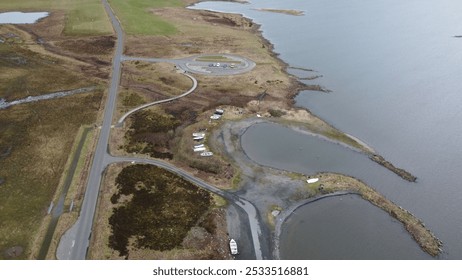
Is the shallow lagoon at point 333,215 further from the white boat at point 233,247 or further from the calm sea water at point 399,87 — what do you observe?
the white boat at point 233,247

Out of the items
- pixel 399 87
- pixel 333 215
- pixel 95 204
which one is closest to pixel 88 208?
pixel 95 204

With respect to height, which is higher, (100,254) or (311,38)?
(311,38)

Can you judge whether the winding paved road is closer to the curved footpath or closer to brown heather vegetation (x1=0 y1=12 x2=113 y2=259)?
the curved footpath

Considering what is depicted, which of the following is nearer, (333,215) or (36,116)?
(333,215)

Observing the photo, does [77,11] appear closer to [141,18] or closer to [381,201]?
[141,18]

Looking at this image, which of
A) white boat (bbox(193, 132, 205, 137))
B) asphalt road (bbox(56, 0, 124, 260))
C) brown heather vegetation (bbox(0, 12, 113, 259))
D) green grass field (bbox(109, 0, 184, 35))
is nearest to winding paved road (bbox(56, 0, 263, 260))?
asphalt road (bbox(56, 0, 124, 260))

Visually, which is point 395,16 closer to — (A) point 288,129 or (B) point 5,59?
(A) point 288,129

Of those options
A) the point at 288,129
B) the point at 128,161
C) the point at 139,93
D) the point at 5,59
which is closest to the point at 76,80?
the point at 139,93
